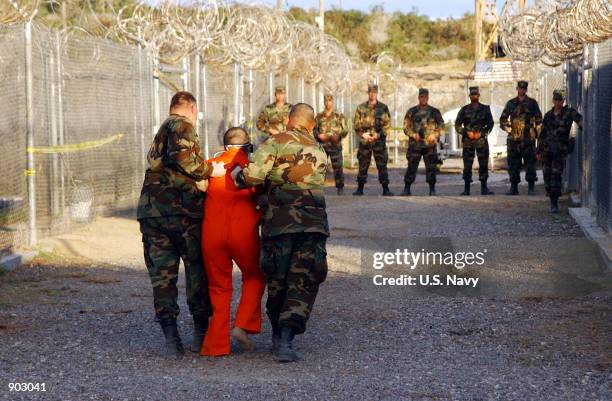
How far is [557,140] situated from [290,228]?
8.87 metres

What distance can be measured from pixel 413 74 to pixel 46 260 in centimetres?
3914

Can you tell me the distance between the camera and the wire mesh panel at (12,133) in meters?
11.4

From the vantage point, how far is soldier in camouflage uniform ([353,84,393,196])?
1844 cm

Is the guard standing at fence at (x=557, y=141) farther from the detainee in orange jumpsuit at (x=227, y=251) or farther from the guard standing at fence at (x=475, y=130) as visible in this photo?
the detainee in orange jumpsuit at (x=227, y=251)

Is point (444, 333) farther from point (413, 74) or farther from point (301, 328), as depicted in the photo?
point (413, 74)

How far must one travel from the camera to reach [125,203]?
1478cm

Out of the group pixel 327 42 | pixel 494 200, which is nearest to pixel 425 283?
pixel 494 200

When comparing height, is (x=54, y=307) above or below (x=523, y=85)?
below

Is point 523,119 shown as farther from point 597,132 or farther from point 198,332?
point 198,332

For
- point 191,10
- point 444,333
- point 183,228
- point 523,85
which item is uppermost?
point 191,10

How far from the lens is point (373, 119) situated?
1847cm

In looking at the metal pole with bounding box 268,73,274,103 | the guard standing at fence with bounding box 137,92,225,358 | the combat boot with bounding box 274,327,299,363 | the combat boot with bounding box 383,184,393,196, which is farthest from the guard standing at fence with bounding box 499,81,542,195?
the combat boot with bounding box 274,327,299,363

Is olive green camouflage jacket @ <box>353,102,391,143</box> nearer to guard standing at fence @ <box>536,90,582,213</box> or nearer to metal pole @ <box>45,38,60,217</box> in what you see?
guard standing at fence @ <box>536,90,582,213</box>

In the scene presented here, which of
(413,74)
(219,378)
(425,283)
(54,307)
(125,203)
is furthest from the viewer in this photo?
(413,74)
